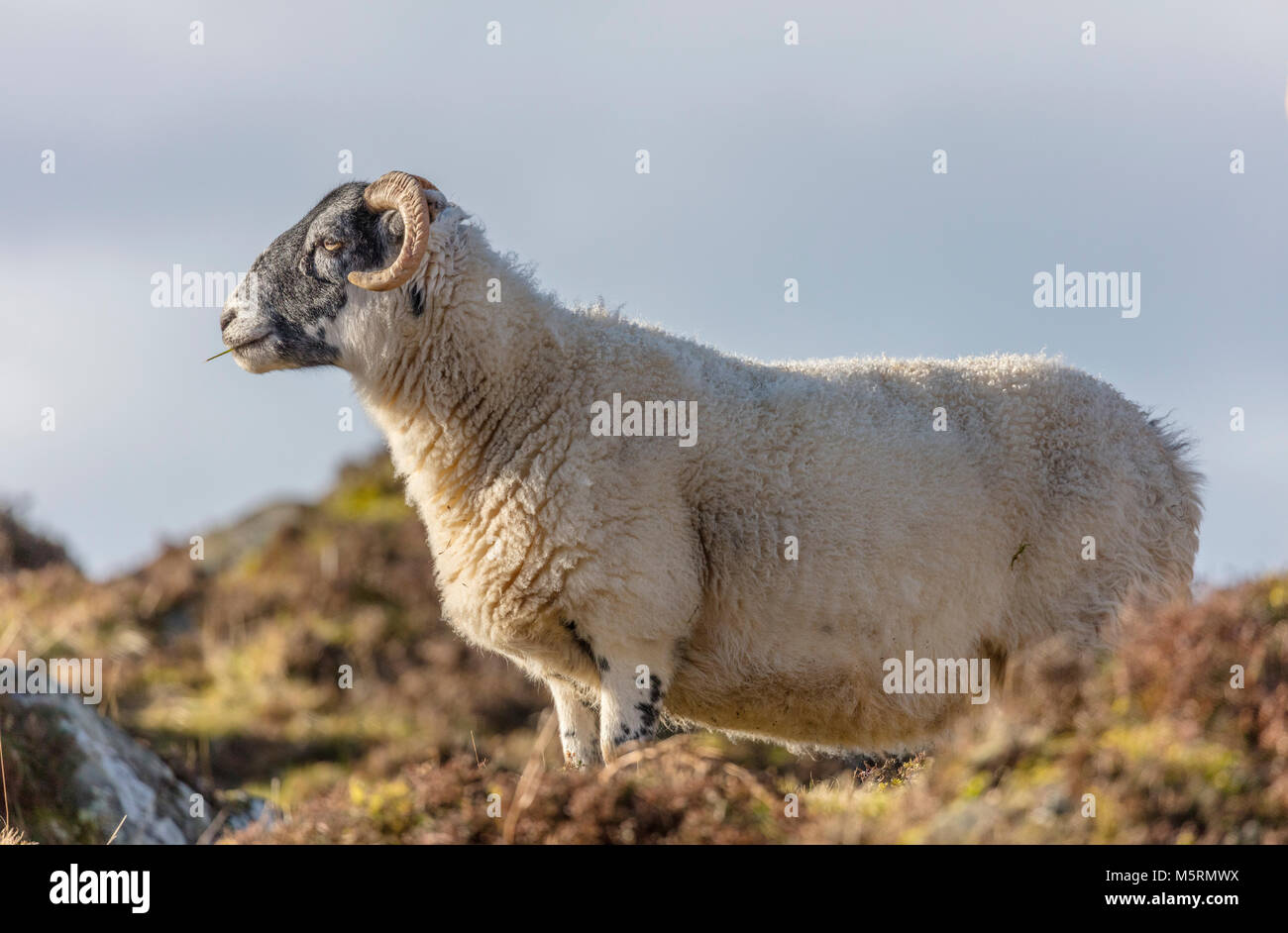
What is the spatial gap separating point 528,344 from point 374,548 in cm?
2697

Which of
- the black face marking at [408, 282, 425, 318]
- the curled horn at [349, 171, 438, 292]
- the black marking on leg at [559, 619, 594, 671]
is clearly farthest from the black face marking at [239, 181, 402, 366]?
the black marking on leg at [559, 619, 594, 671]

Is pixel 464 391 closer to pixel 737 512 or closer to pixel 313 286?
pixel 313 286

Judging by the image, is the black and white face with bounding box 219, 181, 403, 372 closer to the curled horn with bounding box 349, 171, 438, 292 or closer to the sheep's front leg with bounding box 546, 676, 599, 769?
the curled horn with bounding box 349, 171, 438, 292

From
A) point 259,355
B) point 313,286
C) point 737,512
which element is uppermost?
point 313,286

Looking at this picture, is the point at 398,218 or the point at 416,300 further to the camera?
the point at 398,218

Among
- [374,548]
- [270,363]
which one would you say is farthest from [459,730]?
[270,363]

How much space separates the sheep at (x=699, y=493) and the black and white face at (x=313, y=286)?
0.7 inches

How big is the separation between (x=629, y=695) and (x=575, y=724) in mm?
1021

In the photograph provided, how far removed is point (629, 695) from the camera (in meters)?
7.84

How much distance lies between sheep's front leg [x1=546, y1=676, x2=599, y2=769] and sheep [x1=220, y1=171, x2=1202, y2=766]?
1.0 inches

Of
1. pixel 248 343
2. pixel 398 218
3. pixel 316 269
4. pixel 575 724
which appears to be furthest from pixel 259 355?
pixel 575 724

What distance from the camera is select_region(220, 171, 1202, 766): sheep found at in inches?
315

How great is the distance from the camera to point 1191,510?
9258 mm

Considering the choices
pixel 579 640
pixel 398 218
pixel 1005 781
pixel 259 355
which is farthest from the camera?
pixel 259 355
